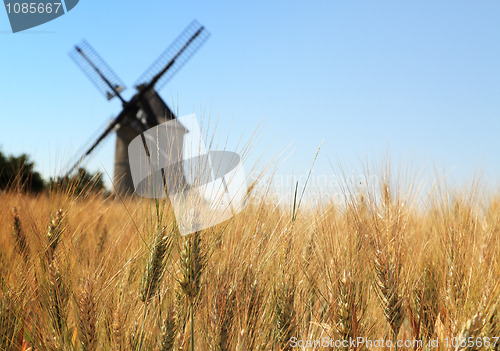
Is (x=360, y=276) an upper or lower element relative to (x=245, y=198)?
lower

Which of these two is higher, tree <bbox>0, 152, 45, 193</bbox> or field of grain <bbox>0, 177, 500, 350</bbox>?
tree <bbox>0, 152, 45, 193</bbox>

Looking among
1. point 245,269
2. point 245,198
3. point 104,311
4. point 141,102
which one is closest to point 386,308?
point 245,269

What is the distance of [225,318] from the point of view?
4.37ft

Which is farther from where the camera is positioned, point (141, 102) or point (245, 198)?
point (141, 102)

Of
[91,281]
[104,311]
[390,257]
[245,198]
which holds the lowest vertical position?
[104,311]

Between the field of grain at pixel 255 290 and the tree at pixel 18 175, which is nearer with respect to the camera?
the field of grain at pixel 255 290

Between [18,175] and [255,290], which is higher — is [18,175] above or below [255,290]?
above

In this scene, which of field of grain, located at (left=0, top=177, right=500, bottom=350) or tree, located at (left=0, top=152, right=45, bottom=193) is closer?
field of grain, located at (left=0, top=177, right=500, bottom=350)

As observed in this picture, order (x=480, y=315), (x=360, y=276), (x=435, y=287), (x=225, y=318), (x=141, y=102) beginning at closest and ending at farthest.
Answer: (x=480, y=315)
(x=225, y=318)
(x=360, y=276)
(x=435, y=287)
(x=141, y=102)

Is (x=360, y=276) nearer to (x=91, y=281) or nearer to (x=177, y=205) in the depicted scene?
(x=177, y=205)

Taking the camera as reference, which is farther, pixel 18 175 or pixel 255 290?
pixel 18 175

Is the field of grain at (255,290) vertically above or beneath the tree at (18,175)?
beneath

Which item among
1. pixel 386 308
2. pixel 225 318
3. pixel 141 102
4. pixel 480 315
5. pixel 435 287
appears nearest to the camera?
pixel 480 315

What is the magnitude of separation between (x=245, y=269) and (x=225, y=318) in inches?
7.4
